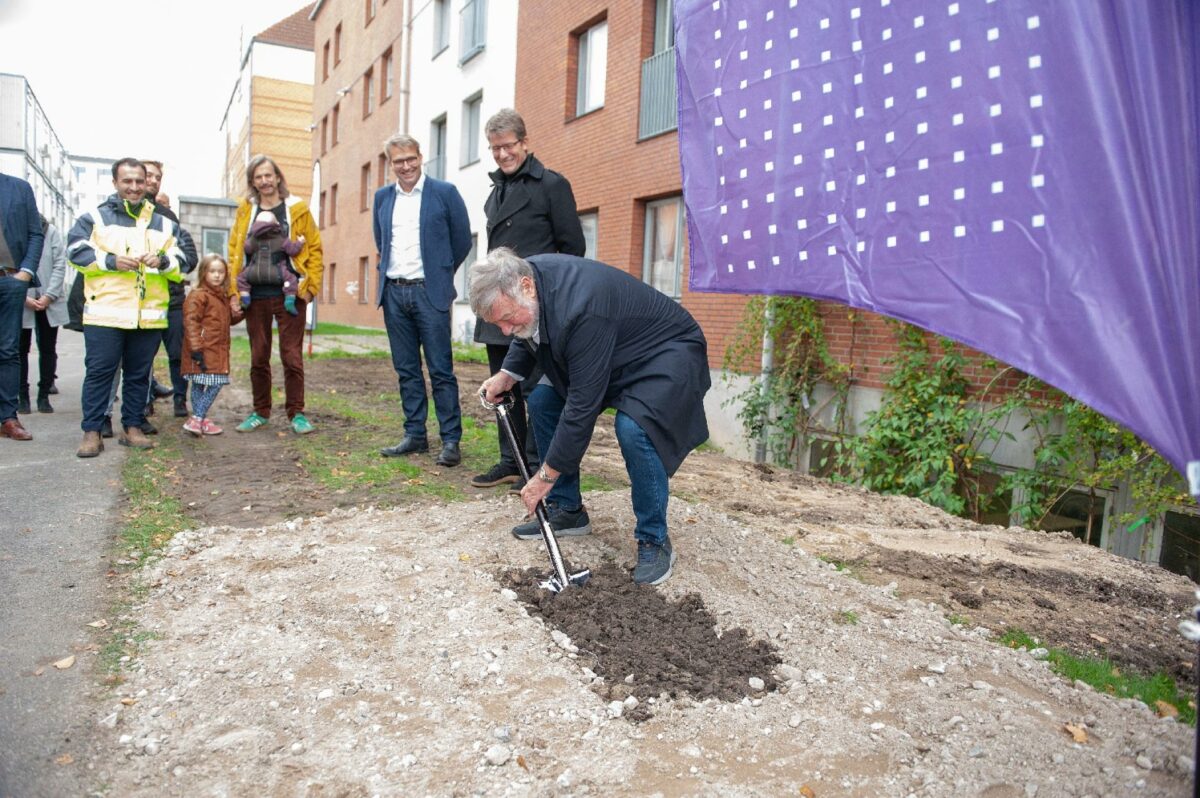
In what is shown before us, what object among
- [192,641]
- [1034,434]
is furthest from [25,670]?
[1034,434]

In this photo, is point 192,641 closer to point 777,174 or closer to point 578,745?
point 578,745

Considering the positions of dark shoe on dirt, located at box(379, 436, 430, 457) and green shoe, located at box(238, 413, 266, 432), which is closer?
dark shoe on dirt, located at box(379, 436, 430, 457)

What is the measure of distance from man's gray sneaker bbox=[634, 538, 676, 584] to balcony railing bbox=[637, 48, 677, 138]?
308 inches

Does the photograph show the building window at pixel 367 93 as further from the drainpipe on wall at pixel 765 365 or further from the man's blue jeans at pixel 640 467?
the man's blue jeans at pixel 640 467

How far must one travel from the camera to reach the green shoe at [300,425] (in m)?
6.66

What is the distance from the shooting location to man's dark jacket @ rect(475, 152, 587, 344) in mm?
4891

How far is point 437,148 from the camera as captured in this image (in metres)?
20.4

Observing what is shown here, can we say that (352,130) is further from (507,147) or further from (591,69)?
(507,147)

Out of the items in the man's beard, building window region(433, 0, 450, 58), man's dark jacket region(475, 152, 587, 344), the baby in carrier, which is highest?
building window region(433, 0, 450, 58)

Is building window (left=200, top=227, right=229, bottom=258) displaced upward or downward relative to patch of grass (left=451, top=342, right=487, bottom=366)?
upward

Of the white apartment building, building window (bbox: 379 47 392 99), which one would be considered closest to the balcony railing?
the white apartment building

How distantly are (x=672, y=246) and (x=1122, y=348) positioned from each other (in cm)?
924

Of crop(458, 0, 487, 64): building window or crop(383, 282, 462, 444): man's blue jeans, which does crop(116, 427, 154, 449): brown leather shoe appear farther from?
crop(458, 0, 487, 64): building window

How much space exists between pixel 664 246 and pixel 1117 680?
885 centimetres
